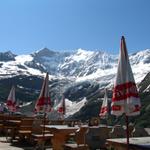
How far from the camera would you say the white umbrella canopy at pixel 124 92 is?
10.2 m

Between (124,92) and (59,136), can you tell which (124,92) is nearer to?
(124,92)

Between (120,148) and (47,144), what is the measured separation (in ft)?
45.3

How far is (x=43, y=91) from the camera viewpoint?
17.9 meters

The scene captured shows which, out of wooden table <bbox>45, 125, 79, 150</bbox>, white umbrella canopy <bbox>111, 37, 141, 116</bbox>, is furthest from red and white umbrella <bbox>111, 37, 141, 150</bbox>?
wooden table <bbox>45, 125, 79, 150</bbox>

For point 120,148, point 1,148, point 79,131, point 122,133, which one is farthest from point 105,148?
point 120,148

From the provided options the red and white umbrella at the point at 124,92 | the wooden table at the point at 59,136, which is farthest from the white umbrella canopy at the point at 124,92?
the wooden table at the point at 59,136

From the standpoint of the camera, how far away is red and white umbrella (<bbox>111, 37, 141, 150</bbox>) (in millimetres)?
10227

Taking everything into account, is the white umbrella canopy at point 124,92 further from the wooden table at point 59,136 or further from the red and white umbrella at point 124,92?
the wooden table at point 59,136

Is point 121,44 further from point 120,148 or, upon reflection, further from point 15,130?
point 15,130

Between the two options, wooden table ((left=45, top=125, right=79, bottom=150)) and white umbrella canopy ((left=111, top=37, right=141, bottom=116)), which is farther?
wooden table ((left=45, top=125, right=79, bottom=150))

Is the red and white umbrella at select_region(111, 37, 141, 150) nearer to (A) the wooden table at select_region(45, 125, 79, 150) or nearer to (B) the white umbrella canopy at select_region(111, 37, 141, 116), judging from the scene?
(B) the white umbrella canopy at select_region(111, 37, 141, 116)

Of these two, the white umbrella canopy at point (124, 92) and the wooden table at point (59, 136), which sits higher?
the white umbrella canopy at point (124, 92)

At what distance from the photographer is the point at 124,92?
10.4 m

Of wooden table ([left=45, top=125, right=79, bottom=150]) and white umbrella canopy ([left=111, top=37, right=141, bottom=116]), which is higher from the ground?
white umbrella canopy ([left=111, top=37, right=141, bottom=116])
